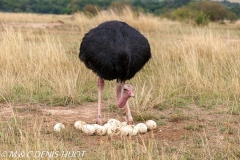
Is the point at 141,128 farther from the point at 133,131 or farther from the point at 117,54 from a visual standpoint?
the point at 117,54

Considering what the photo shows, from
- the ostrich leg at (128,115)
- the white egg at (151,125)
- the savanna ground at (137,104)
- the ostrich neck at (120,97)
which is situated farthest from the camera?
the ostrich leg at (128,115)

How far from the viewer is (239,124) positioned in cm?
592

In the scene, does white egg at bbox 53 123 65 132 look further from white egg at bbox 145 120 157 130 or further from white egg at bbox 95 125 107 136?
white egg at bbox 145 120 157 130

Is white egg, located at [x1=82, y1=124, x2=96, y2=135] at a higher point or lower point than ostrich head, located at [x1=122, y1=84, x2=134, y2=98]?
lower

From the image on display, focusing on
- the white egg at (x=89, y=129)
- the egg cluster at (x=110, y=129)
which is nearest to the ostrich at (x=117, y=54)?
the egg cluster at (x=110, y=129)

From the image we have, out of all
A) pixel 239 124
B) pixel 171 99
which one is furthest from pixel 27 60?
pixel 239 124

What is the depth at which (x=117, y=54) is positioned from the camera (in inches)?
210

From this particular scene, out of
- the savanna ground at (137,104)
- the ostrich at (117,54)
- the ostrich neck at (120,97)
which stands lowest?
the savanna ground at (137,104)

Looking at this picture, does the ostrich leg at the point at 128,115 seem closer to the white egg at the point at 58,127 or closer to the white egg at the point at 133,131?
the white egg at the point at 133,131

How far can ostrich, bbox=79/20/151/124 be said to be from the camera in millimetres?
5348

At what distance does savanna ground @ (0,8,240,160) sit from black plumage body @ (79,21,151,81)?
0.75 m

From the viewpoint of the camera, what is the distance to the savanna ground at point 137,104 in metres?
4.77

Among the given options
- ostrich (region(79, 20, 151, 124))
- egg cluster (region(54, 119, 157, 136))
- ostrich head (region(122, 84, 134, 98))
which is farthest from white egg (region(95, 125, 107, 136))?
ostrich head (region(122, 84, 134, 98))

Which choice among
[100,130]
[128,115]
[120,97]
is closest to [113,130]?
[100,130]
